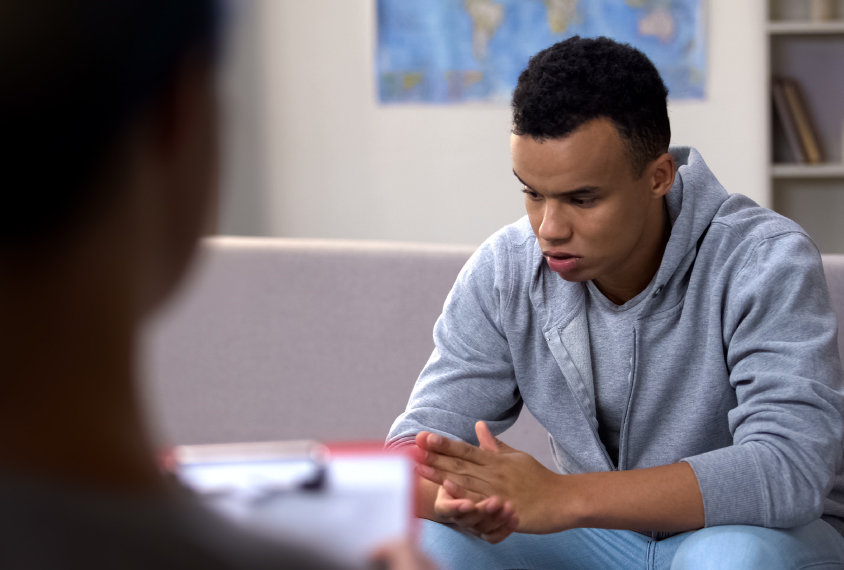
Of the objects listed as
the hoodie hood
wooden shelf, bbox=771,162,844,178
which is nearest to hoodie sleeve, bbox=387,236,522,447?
the hoodie hood

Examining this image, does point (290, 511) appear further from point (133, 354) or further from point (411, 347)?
point (411, 347)

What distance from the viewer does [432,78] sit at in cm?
268

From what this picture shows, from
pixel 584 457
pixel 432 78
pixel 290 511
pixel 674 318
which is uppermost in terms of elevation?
pixel 432 78

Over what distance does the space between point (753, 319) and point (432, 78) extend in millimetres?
1817

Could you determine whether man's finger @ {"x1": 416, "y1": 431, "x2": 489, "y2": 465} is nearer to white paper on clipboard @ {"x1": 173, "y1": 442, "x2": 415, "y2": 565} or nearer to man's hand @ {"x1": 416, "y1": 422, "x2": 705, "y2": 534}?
man's hand @ {"x1": 416, "y1": 422, "x2": 705, "y2": 534}

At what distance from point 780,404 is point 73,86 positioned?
101cm

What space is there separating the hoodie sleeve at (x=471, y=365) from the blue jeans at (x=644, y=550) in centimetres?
16

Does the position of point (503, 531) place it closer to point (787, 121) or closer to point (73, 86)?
point (73, 86)

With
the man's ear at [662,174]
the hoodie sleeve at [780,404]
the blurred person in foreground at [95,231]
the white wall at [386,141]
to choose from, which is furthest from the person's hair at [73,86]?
the white wall at [386,141]

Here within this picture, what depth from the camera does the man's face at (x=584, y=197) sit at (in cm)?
→ 109

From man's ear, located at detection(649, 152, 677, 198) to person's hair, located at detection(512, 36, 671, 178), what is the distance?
0.05ft

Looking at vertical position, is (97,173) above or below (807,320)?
above

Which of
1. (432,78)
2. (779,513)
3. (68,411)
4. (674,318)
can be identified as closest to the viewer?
(68,411)

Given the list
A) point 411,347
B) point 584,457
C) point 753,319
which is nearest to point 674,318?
point 753,319
